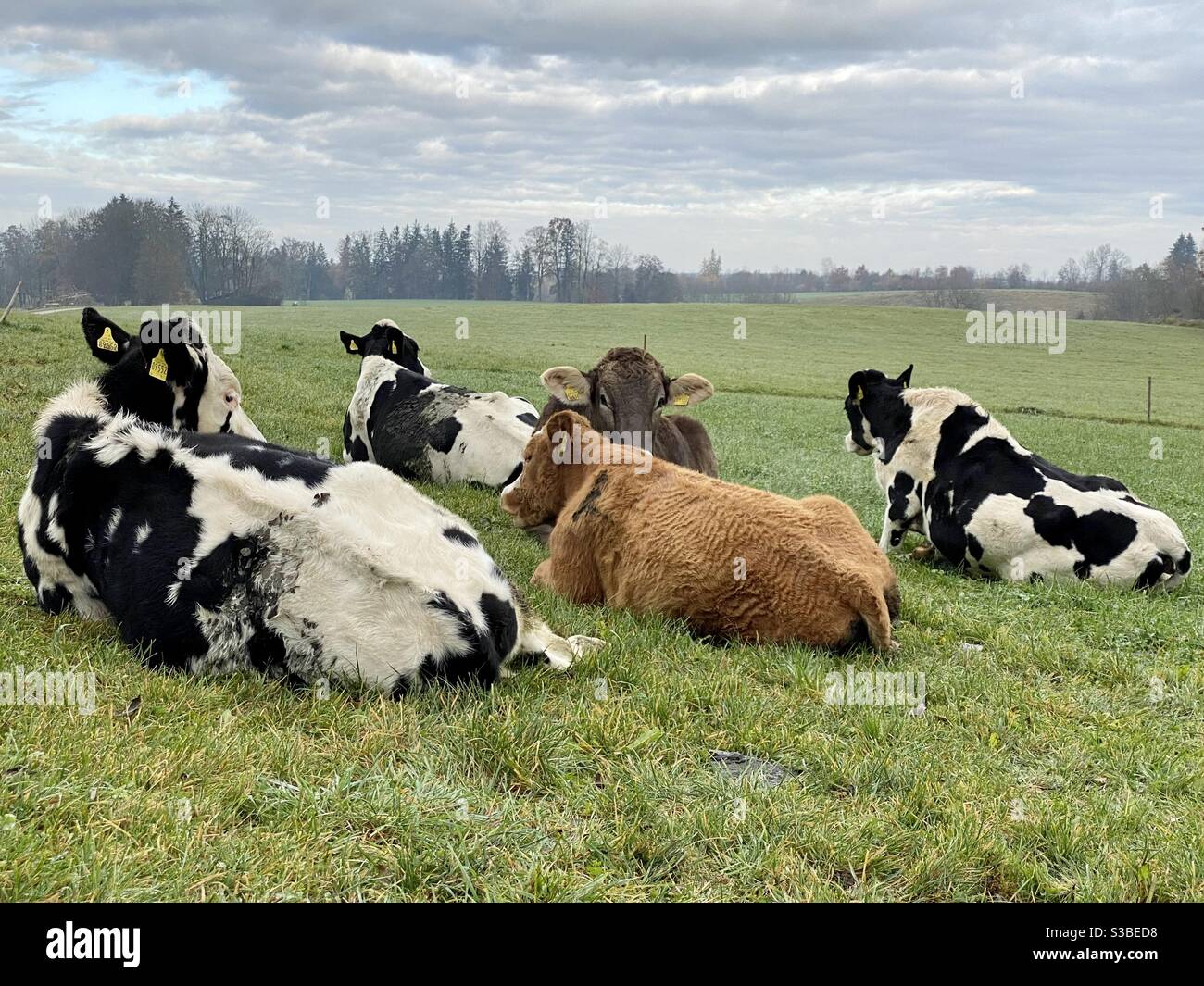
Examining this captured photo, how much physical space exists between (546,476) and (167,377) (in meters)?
3.08

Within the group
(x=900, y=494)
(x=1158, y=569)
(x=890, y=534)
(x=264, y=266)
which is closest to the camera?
(x=1158, y=569)

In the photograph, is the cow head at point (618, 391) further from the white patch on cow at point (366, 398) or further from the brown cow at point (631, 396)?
the white patch on cow at point (366, 398)

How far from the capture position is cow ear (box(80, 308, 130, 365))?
7.30 metres

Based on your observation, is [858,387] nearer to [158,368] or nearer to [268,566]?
[158,368]

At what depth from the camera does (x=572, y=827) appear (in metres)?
3.31

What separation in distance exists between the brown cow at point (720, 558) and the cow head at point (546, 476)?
649 millimetres

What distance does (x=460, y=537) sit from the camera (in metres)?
4.84

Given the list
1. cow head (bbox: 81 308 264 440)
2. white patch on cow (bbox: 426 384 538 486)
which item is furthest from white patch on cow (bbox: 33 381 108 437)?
white patch on cow (bbox: 426 384 538 486)

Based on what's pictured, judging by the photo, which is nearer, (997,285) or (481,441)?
(481,441)

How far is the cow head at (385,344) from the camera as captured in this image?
48.8 feet

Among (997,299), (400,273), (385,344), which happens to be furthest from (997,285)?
(385,344)

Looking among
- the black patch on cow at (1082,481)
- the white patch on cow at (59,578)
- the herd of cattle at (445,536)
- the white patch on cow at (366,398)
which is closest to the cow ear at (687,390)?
the herd of cattle at (445,536)

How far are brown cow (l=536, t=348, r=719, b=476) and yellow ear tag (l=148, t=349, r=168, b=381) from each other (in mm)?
4013

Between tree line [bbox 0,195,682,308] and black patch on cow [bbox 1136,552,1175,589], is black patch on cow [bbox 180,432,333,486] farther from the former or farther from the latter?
tree line [bbox 0,195,682,308]
